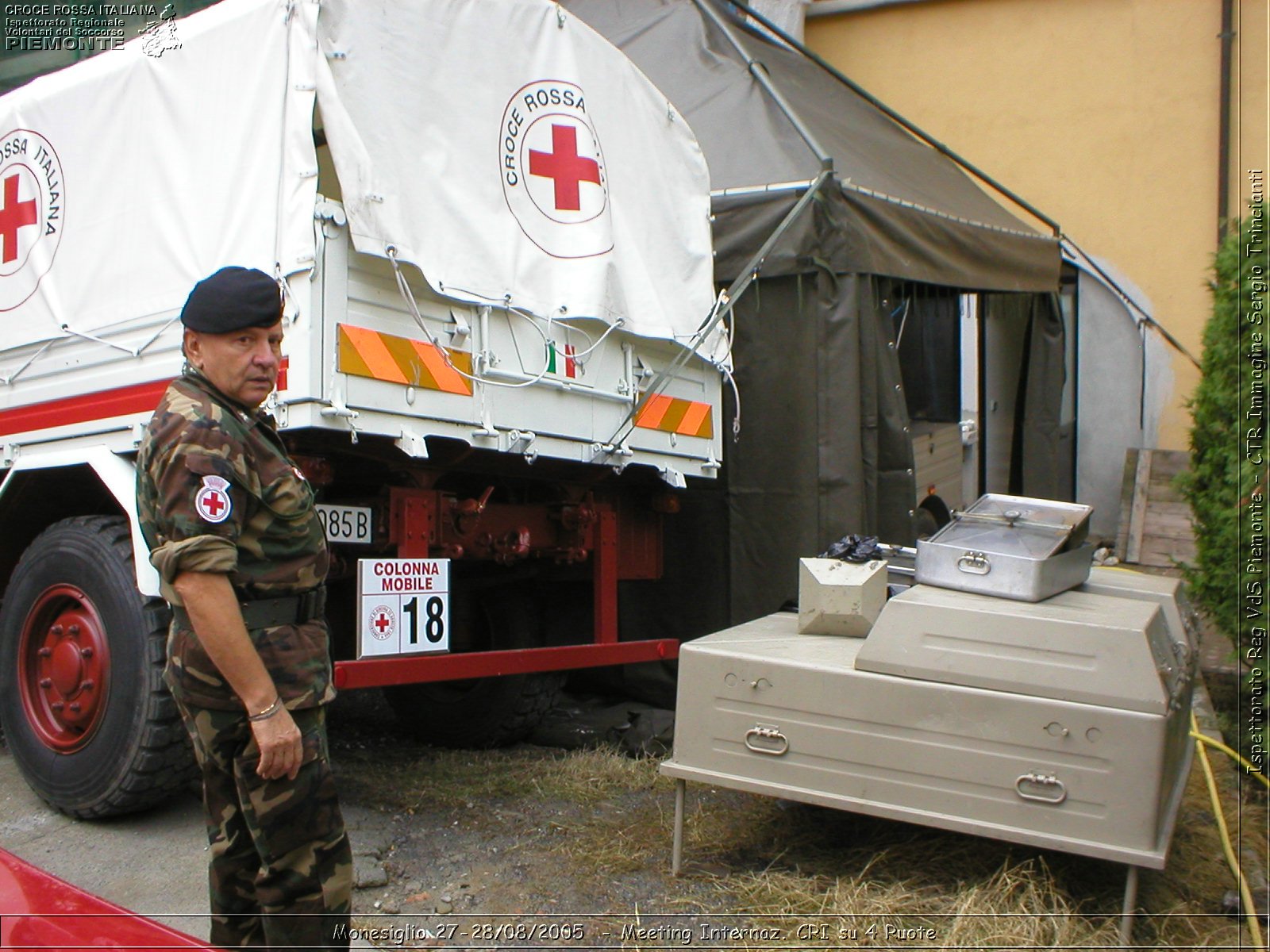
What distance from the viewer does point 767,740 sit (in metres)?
3.34

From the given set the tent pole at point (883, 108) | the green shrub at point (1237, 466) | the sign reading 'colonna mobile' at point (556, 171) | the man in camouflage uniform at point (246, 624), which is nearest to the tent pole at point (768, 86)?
the tent pole at point (883, 108)

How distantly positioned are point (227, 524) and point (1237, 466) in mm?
3349

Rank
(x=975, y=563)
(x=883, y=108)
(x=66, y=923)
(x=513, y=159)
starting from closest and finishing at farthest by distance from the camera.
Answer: (x=66, y=923) → (x=975, y=563) → (x=513, y=159) → (x=883, y=108)

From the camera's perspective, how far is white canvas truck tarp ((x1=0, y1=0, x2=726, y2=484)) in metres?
3.54

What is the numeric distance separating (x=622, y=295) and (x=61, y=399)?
212 cm

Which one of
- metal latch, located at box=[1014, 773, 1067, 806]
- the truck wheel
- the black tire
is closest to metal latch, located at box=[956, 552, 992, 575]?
metal latch, located at box=[1014, 773, 1067, 806]

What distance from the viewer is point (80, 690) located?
12.9 ft

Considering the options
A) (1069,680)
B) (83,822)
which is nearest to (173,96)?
(83,822)

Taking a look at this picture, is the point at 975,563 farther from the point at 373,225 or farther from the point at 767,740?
the point at 373,225

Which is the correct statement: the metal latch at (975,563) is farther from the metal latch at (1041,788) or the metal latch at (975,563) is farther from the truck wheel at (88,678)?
the truck wheel at (88,678)

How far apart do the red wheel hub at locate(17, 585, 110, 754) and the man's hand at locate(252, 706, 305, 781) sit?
5.86ft

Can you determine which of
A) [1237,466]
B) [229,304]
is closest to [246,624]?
[229,304]

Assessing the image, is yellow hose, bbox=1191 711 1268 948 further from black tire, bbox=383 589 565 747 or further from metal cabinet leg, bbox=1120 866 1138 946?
black tire, bbox=383 589 565 747

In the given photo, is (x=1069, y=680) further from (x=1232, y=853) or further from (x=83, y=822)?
(x=83, y=822)
